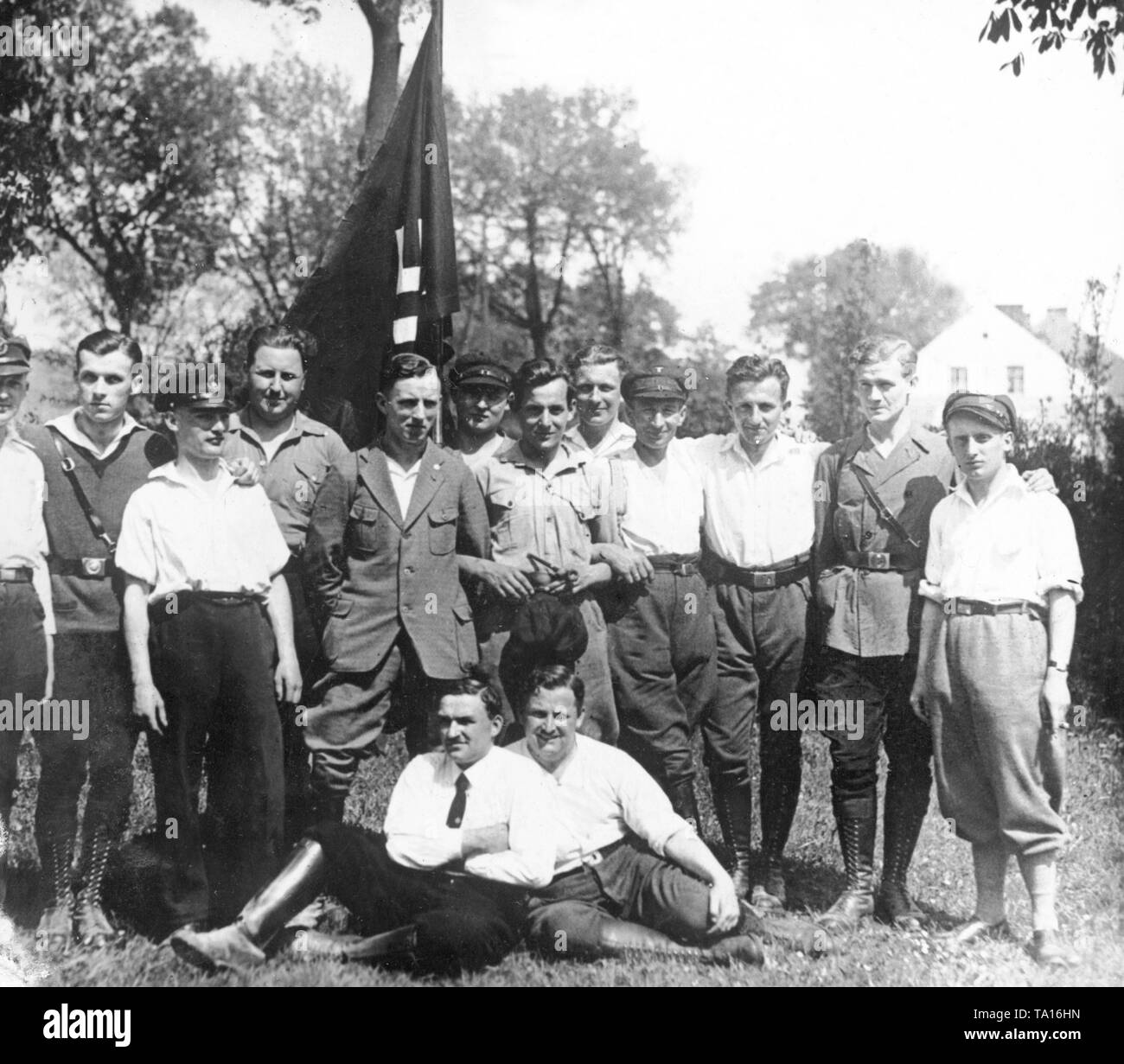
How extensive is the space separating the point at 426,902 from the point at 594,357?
233 centimetres

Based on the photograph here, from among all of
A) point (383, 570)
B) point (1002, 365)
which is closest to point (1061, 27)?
point (1002, 365)

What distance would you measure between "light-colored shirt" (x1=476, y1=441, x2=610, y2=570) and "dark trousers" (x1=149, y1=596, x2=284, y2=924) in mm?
1040

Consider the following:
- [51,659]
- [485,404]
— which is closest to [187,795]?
[51,659]

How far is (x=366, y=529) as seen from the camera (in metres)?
4.30

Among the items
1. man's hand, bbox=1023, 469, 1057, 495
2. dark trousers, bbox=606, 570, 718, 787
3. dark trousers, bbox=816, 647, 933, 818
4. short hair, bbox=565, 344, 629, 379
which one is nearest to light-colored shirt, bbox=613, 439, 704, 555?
dark trousers, bbox=606, 570, 718, 787

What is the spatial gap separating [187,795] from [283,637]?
0.72 metres

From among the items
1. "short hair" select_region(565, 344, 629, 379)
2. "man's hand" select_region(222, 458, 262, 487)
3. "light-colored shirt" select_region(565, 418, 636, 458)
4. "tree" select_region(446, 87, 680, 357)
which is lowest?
"man's hand" select_region(222, 458, 262, 487)

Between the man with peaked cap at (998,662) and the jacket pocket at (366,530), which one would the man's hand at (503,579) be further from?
the man with peaked cap at (998,662)

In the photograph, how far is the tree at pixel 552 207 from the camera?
20.2 feet

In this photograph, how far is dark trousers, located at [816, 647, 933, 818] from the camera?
14.6 feet

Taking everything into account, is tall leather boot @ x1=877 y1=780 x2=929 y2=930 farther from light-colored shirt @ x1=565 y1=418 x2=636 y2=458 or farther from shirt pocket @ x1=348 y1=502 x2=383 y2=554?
shirt pocket @ x1=348 y1=502 x2=383 y2=554

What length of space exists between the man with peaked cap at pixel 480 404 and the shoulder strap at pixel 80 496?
1427 mm

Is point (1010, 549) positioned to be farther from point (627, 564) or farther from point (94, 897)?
point (94, 897)

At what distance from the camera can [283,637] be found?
4246 millimetres
